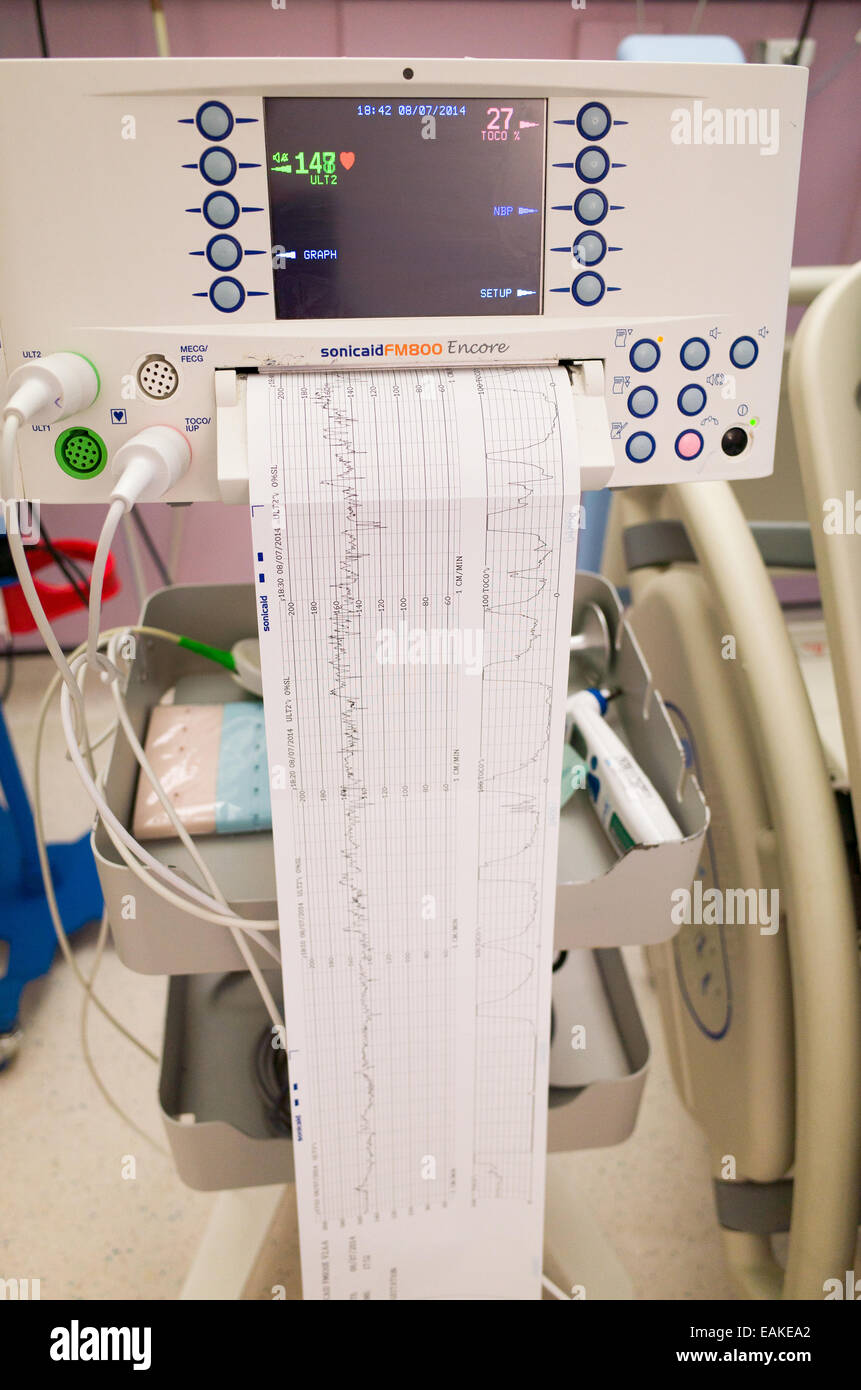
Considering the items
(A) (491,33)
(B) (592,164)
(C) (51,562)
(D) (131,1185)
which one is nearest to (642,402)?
(B) (592,164)

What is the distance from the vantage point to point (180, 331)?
52 centimetres

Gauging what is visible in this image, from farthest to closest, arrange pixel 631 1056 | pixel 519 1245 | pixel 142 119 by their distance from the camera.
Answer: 1. pixel 631 1056
2. pixel 519 1245
3. pixel 142 119

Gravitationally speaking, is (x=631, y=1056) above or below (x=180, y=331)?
below

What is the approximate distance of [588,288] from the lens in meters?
0.54

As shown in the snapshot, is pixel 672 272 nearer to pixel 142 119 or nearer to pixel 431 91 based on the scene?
pixel 431 91

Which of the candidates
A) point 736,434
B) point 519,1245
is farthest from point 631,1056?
point 736,434

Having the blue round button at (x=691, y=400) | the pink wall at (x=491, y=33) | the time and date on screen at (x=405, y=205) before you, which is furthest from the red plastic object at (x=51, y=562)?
the pink wall at (x=491, y=33)

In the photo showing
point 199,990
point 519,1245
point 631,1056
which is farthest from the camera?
point 199,990

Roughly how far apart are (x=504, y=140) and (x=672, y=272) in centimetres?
12

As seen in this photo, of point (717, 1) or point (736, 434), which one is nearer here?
point (736, 434)

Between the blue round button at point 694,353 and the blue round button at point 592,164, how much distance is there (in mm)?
102

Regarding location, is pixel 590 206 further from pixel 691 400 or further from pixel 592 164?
pixel 691 400

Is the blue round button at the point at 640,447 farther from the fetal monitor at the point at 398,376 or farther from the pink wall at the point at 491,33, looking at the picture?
the pink wall at the point at 491,33
